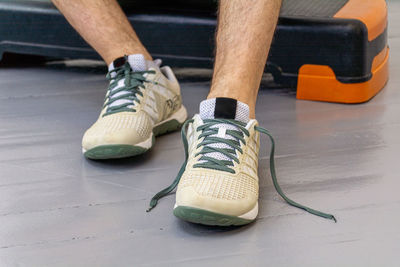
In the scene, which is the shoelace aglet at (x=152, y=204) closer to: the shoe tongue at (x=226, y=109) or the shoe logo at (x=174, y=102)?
the shoe tongue at (x=226, y=109)

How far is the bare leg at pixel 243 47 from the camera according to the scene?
1.06 m

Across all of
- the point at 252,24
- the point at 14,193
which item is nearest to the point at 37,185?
the point at 14,193

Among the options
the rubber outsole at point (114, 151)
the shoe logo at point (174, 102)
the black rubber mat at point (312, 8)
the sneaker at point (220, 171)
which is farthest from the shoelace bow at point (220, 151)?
the black rubber mat at point (312, 8)

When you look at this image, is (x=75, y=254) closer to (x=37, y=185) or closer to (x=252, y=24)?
(x=37, y=185)

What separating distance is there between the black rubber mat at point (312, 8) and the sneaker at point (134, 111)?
0.49 m

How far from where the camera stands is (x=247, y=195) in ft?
2.96

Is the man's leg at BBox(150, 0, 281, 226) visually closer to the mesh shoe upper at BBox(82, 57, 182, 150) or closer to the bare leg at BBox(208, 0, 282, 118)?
the bare leg at BBox(208, 0, 282, 118)

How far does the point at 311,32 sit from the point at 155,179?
734 mm

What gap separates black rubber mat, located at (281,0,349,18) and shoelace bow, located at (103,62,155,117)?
569 mm

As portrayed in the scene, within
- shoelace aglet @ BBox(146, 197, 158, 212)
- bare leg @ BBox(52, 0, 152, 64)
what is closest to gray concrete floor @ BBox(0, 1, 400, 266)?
shoelace aglet @ BBox(146, 197, 158, 212)

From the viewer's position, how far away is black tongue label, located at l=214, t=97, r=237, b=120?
991mm

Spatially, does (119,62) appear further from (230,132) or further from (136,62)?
(230,132)

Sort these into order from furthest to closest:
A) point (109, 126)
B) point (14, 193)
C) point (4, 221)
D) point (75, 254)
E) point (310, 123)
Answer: point (310, 123) < point (109, 126) < point (14, 193) < point (4, 221) < point (75, 254)

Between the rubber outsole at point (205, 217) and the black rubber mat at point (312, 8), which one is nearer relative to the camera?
the rubber outsole at point (205, 217)
